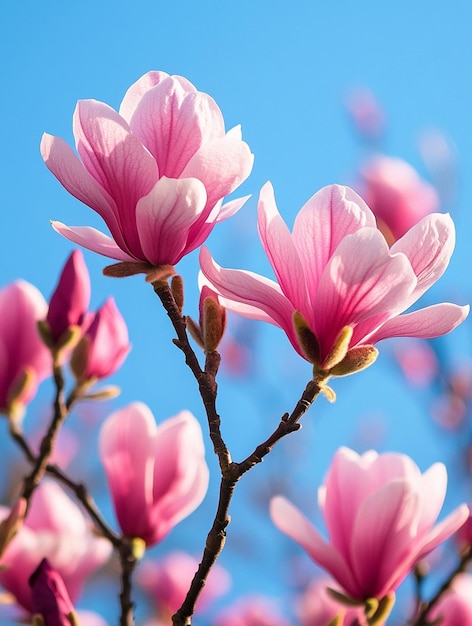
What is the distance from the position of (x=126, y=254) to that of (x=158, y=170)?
8 centimetres

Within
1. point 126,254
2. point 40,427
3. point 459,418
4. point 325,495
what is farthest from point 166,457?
point 40,427

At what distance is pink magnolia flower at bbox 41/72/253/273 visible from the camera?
70cm

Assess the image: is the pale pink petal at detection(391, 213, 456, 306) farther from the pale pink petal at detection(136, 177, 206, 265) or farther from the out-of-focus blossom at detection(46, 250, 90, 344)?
the out-of-focus blossom at detection(46, 250, 90, 344)

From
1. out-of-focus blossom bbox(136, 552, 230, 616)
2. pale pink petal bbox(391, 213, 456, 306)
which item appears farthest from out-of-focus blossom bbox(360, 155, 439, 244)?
pale pink petal bbox(391, 213, 456, 306)

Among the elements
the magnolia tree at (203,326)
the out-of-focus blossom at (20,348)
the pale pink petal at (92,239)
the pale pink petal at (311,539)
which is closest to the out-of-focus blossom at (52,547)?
the magnolia tree at (203,326)

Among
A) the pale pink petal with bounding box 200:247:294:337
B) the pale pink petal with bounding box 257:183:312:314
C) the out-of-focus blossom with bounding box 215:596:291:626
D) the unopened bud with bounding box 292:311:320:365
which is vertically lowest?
the out-of-focus blossom with bounding box 215:596:291:626

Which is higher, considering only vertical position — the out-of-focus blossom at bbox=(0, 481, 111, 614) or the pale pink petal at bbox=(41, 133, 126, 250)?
the pale pink petal at bbox=(41, 133, 126, 250)

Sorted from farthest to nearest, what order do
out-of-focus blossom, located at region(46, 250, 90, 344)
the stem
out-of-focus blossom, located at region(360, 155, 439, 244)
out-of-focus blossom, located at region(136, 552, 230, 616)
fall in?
out-of-focus blossom, located at region(360, 155, 439, 244)
out-of-focus blossom, located at region(136, 552, 230, 616)
out-of-focus blossom, located at region(46, 250, 90, 344)
the stem

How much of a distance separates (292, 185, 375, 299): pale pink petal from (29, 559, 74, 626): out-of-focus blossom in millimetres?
342

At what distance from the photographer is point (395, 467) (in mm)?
885

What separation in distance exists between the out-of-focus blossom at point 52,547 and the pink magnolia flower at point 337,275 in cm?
39

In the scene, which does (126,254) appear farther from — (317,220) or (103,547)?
(103,547)

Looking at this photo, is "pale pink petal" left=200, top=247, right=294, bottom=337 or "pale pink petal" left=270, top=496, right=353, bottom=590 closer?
"pale pink petal" left=200, top=247, right=294, bottom=337

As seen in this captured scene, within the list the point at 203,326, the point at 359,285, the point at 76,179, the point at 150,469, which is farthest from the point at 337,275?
the point at 150,469
